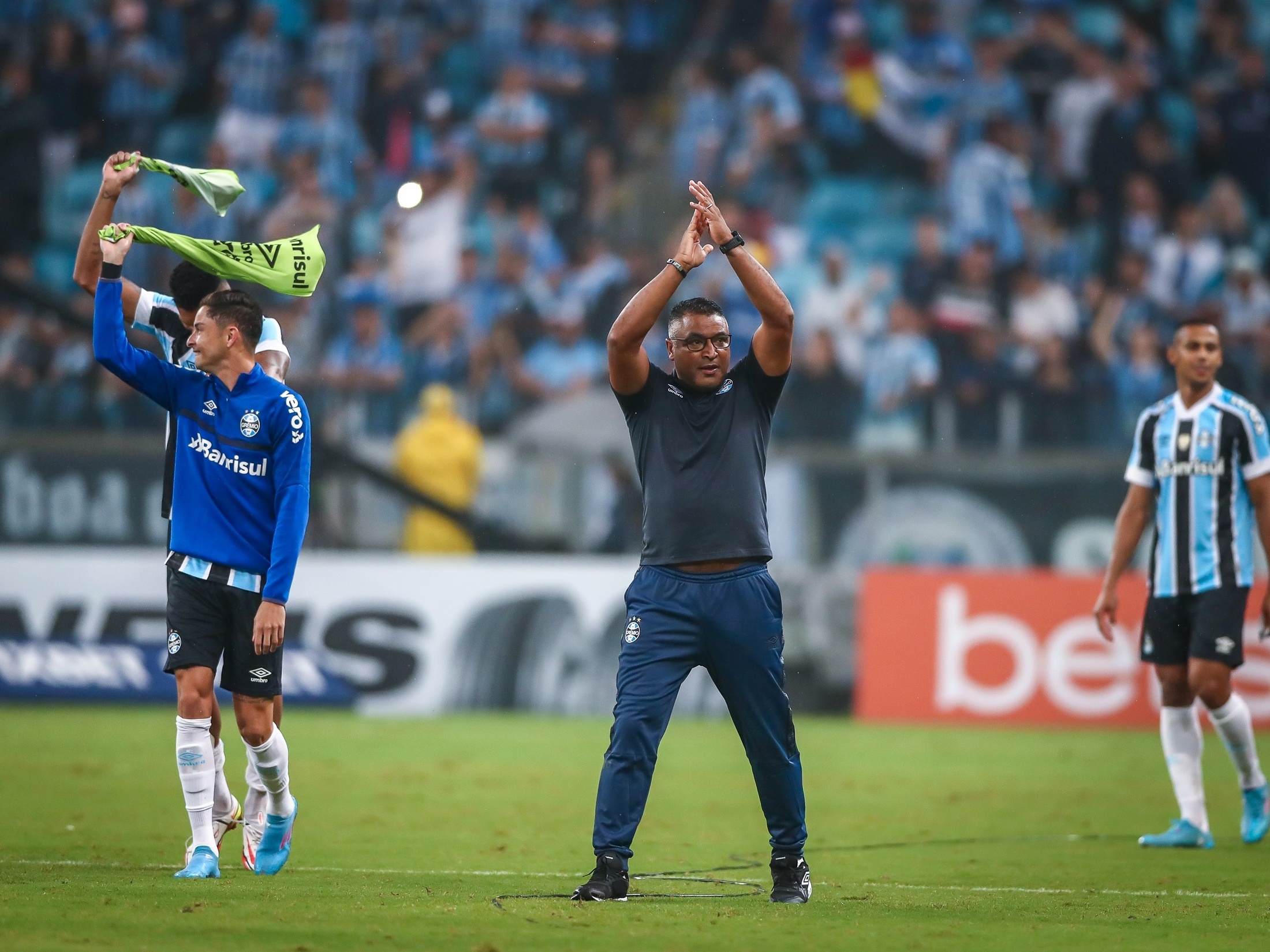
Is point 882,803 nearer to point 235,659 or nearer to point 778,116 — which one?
point 235,659

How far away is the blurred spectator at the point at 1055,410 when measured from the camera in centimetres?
1590

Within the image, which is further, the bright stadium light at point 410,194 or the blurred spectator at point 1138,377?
the blurred spectator at point 1138,377

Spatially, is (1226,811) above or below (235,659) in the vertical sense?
below

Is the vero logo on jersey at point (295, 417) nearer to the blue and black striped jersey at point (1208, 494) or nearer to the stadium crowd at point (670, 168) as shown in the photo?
the blue and black striped jersey at point (1208, 494)

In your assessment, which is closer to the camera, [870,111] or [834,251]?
[834,251]

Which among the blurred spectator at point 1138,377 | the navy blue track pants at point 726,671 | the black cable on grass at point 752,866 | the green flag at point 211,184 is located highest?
the blurred spectator at point 1138,377

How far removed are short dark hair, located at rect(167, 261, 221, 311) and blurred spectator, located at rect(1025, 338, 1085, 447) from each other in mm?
10185

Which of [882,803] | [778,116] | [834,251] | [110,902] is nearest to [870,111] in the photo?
[778,116]

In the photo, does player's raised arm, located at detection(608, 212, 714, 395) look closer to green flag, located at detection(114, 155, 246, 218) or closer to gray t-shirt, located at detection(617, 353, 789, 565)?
gray t-shirt, located at detection(617, 353, 789, 565)

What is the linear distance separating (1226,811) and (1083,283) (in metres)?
10.4

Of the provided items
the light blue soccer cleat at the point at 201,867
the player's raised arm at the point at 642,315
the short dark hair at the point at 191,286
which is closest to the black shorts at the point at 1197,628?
the player's raised arm at the point at 642,315

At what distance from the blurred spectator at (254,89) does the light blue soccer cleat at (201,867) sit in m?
14.6

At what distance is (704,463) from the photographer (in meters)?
6.54

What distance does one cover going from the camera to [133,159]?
7.06 m
